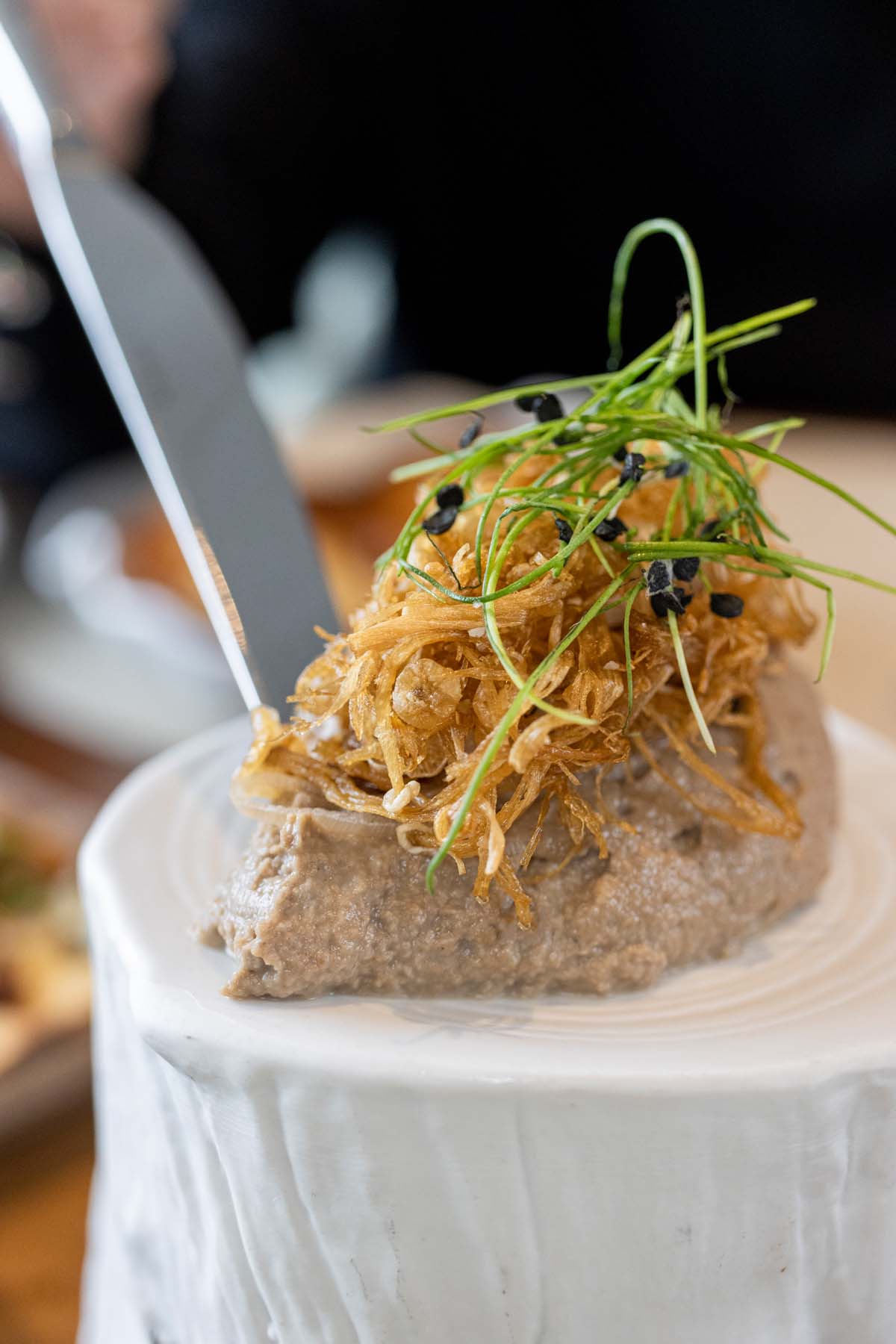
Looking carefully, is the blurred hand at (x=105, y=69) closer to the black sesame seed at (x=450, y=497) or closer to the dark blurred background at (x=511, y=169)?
the dark blurred background at (x=511, y=169)

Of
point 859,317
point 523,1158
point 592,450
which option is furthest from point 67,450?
point 523,1158

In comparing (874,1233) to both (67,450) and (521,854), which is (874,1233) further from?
(67,450)

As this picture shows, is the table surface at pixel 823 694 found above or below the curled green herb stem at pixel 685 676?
below

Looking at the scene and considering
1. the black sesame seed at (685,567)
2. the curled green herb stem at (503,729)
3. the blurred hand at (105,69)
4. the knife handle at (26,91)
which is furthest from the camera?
the blurred hand at (105,69)

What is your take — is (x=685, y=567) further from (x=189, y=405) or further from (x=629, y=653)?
(x=189, y=405)

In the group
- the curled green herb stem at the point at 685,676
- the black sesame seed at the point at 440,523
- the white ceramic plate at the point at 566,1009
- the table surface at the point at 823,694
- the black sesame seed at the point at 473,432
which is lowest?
the table surface at the point at 823,694

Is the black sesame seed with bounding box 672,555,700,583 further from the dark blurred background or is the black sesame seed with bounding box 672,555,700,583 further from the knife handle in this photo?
the dark blurred background

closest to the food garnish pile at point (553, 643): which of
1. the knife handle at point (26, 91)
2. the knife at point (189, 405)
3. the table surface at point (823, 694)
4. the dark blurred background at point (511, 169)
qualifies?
the knife at point (189, 405)
